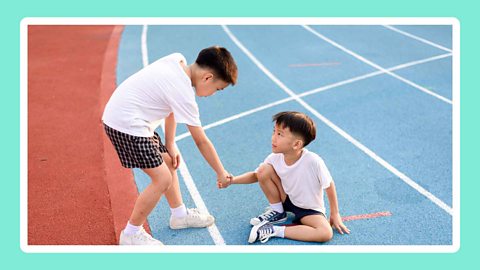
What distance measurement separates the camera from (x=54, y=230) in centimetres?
362

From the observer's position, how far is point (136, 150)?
3.09 meters

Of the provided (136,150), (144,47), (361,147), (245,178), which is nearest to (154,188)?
(136,150)

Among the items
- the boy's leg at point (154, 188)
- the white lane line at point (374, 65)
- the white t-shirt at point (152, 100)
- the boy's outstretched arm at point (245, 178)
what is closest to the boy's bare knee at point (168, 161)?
the boy's leg at point (154, 188)

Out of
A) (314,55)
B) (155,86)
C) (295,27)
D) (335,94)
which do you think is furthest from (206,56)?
(295,27)

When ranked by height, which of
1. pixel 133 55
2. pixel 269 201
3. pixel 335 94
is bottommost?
pixel 269 201

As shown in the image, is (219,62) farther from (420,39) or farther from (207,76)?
(420,39)

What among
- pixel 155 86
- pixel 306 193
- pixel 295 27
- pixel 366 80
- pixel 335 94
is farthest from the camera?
pixel 295 27

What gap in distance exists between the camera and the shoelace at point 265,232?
3502 millimetres

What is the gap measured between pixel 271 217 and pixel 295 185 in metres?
0.35

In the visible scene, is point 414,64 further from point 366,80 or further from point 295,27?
point 295,27

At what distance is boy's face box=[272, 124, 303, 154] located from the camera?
3389 millimetres

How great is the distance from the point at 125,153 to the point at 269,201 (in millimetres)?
1311

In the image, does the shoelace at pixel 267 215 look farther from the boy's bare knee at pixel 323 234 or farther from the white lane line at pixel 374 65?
the white lane line at pixel 374 65

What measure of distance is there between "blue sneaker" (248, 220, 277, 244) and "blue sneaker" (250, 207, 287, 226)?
0.08m
